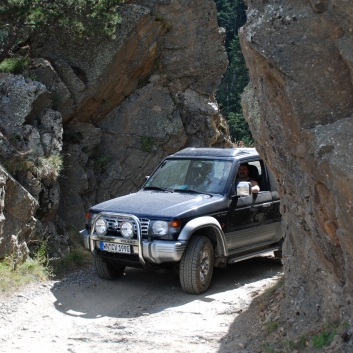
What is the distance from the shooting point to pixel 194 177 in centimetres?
870

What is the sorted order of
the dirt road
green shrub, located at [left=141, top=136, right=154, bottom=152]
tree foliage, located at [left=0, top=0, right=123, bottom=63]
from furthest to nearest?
green shrub, located at [left=141, top=136, right=154, bottom=152], tree foliage, located at [left=0, top=0, right=123, bottom=63], the dirt road

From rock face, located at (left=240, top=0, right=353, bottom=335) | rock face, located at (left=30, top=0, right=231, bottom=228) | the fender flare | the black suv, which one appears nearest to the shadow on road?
the black suv

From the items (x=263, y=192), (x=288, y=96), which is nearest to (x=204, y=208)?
(x=263, y=192)

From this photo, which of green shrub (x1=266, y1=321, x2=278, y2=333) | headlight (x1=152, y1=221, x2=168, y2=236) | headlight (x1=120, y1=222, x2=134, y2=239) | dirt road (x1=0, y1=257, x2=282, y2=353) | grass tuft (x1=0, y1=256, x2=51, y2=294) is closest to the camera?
green shrub (x1=266, y1=321, x2=278, y2=333)

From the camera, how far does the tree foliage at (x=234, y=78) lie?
31047mm

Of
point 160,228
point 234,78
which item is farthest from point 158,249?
point 234,78

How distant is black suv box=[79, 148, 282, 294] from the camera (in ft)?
24.2

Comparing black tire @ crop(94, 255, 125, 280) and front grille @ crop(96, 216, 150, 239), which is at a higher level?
front grille @ crop(96, 216, 150, 239)

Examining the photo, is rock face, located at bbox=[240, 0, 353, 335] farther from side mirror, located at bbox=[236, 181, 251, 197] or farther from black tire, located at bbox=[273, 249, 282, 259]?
Answer: black tire, located at bbox=[273, 249, 282, 259]

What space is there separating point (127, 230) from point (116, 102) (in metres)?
6.32

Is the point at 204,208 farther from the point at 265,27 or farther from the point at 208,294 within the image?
the point at 265,27

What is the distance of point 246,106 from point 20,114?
210 inches

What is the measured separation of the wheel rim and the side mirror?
43.8 inches

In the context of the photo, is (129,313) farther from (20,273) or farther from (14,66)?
(14,66)
